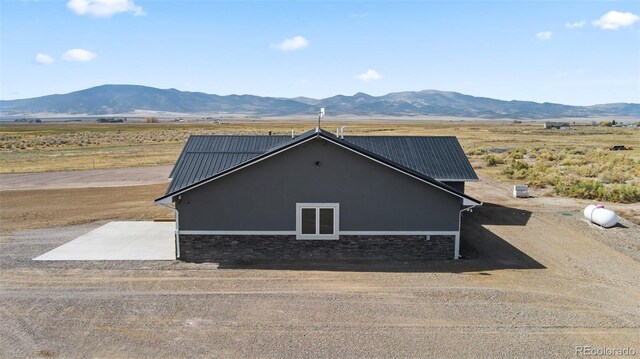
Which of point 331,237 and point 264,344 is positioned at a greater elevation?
point 331,237

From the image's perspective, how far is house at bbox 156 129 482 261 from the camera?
55.8 ft

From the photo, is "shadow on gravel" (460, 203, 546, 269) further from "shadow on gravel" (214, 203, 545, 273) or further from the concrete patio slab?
the concrete patio slab

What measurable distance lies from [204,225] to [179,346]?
635 cm

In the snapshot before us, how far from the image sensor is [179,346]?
439 inches

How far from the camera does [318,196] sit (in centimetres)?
1714

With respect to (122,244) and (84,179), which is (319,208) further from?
(84,179)

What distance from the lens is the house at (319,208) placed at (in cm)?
1702

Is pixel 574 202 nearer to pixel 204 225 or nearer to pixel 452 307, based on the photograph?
pixel 452 307

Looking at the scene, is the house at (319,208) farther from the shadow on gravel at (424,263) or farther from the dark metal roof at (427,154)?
the dark metal roof at (427,154)

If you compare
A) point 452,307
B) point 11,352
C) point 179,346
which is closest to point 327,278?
point 452,307
